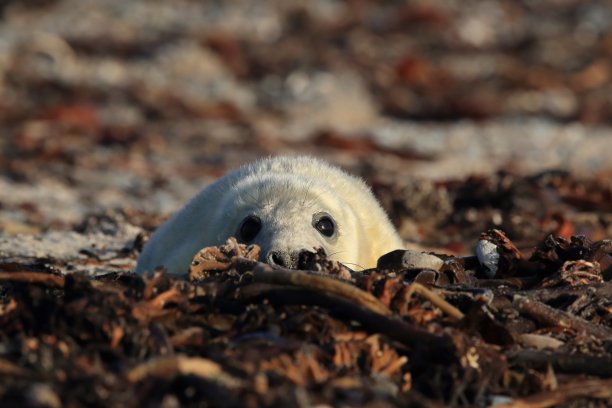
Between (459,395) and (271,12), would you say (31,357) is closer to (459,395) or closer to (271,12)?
(459,395)

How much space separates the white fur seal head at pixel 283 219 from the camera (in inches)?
178

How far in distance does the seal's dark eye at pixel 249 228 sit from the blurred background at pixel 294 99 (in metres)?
3.16

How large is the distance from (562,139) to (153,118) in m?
6.50

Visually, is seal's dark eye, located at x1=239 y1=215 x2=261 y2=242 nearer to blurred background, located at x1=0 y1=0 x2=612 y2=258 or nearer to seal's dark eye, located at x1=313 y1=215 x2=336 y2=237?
seal's dark eye, located at x1=313 y1=215 x2=336 y2=237

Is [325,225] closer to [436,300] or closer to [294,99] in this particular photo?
[436,300]

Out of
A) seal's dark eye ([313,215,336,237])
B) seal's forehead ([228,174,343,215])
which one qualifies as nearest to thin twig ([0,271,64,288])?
seal's forehead ([228,174,343,215])

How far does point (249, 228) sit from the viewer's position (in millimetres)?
4586

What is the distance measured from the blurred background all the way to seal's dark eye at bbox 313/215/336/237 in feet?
10.3

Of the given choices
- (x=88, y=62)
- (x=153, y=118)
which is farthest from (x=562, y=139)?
(x=88, y=62)

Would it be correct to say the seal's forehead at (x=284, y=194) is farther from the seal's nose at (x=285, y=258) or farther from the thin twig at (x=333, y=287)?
the thin twig at (x=333, y=287)

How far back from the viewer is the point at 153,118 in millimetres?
16250

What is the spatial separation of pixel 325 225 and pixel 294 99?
13.1 m

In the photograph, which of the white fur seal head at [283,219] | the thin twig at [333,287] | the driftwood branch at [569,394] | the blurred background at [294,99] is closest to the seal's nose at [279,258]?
the white fur seal head at [283,219]

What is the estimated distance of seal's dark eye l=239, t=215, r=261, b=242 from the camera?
180 inches
